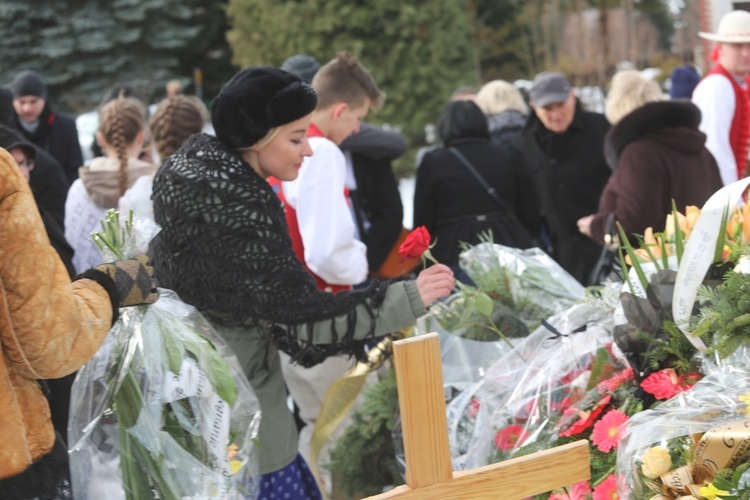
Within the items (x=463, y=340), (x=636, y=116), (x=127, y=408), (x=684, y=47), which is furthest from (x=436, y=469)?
(x=684, y=47)

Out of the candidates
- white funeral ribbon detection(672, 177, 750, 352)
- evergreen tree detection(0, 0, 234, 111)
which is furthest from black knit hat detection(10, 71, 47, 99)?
evergreen tree detection(0, 0, 234, 111)

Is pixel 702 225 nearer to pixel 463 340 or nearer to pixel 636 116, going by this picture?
pixel 463 340

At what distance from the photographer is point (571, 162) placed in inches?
206

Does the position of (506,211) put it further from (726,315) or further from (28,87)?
(28,87)

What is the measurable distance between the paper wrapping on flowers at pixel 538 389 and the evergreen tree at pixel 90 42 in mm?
13510

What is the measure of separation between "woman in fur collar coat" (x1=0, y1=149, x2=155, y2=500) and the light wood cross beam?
64cm

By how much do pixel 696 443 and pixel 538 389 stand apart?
713mm

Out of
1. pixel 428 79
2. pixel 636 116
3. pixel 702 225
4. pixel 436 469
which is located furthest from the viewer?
pixel 428 79

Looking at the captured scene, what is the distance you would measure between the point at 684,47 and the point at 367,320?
802 inches

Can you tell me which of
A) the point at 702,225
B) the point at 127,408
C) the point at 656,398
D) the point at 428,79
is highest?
the point at 702,225

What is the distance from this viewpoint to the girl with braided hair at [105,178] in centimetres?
415

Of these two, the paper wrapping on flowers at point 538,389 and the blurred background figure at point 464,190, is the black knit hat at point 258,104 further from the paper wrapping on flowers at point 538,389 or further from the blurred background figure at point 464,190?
the blurred background figure at point 464,190

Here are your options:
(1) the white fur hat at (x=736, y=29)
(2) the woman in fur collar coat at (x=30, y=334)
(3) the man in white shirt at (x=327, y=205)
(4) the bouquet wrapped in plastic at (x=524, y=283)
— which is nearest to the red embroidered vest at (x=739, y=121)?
(1) the white fur hat at (x=736, y=29)

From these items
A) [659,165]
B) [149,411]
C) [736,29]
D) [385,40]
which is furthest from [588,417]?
[385,40]
